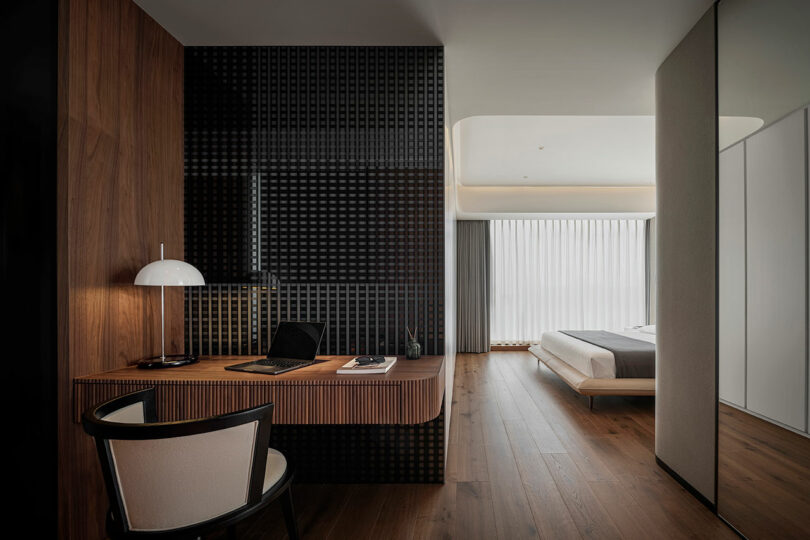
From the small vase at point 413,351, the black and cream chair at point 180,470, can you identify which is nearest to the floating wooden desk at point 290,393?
the small vase at point 413,351

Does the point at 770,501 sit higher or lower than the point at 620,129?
lower

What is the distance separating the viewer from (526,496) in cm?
230

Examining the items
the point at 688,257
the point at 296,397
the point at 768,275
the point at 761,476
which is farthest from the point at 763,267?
the point at 296,397

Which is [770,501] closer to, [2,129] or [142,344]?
[142,344]

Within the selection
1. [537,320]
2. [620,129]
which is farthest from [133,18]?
[537,320]

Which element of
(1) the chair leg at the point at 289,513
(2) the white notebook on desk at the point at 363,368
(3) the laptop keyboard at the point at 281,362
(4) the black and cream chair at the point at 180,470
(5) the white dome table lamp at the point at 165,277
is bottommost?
(1) the chair leg at the point at 289,513

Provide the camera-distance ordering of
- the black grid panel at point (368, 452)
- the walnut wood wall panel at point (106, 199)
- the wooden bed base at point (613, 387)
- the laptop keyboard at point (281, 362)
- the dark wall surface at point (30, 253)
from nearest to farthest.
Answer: the dark wall surface at point (30, 253) < the walnut wood wall panel at point (106, 199) < the laptop keyboard at point (281, 362) < the black grid panel at point (368, 452) < the wooden bed base at point (613, 387)

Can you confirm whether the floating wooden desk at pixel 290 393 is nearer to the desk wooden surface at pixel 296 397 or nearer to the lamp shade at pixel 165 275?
the desk wooden surface at pixel 296 397

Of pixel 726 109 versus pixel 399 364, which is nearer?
pixel 726 109

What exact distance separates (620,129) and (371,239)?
9.76ft

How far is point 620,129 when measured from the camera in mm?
4145

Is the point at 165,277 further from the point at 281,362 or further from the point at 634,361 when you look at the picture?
the point at 634,361

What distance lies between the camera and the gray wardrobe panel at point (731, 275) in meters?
1.89

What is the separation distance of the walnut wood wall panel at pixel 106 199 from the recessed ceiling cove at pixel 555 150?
235 centimetres
